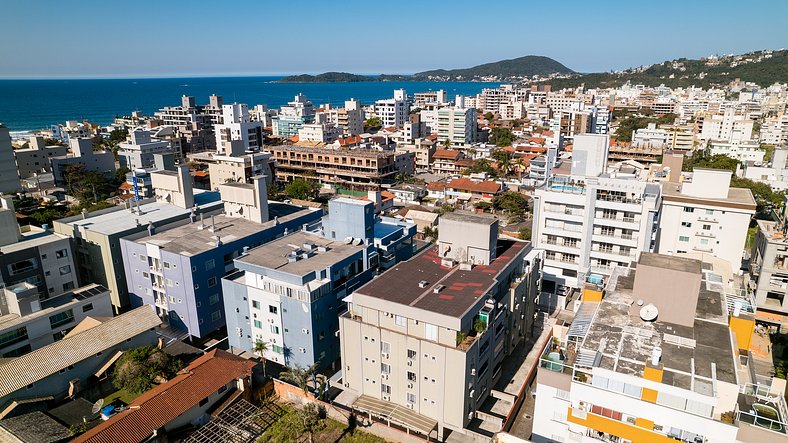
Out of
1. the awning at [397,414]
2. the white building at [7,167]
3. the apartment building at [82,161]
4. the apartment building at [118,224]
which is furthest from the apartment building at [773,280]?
the apartment building at [82,161]

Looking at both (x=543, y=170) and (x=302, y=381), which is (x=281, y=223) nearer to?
(x=302, y=381)

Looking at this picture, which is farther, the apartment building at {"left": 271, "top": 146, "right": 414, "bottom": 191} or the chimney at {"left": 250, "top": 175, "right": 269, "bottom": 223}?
the apartment building at {"left": 271, "top": 146, "right": 414, "bottom": 191}

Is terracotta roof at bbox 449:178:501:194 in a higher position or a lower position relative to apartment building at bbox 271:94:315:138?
lower

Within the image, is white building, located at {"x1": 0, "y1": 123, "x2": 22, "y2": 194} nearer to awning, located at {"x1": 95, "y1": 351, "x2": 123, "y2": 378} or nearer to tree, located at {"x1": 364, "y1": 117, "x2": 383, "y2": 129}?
awning, located at {"x1": 95, "y1": 351, "x2": 123, "y2": 378}

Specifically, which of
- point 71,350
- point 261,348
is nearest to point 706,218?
point 261,348

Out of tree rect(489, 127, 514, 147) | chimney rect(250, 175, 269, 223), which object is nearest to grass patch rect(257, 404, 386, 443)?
chimney rect(250, 175, 269, 223)

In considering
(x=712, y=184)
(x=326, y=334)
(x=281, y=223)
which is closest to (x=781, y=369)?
(x=712, y=184)
